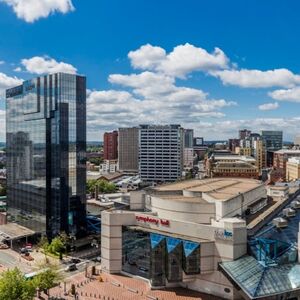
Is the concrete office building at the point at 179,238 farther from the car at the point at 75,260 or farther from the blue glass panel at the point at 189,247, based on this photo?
the car at the point at 75,260

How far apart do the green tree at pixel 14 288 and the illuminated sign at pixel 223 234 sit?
2878cm

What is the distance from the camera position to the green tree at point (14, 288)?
53.1 m

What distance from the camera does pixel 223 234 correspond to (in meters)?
62.1

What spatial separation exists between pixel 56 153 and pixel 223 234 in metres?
48.1

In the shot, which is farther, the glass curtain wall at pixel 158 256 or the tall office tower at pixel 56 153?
the tall office tower at pixel 56 153

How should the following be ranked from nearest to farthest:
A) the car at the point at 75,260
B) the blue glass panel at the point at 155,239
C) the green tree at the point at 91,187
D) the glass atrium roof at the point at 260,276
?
the glass atrium roof at the point at 260,276
the blue glass panel at the point at 155,239
the car at the point at 75,260
the green tree at the point at 91,187

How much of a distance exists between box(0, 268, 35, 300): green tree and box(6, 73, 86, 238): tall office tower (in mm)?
39134

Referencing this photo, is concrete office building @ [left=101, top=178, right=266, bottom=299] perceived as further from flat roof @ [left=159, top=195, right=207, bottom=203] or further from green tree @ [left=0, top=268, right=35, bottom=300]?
green tree @ [left=0, top=268, right=35, bottom=300]

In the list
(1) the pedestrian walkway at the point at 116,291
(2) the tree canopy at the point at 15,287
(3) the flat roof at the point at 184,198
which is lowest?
(1) the pedestrian walkway at the point at 116,291

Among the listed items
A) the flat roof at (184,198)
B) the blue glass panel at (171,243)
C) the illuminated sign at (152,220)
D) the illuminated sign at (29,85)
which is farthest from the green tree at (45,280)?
the illuminated sign at (29,85)

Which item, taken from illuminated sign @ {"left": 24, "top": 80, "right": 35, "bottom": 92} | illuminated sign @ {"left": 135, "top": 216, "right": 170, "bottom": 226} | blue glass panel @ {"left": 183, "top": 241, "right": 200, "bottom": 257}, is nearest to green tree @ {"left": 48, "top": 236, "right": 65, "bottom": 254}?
illuminated sign @ {"left": 135, "top": 216, "right": 170, "bottom": 226}

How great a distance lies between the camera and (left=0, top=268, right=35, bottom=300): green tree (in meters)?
53.1

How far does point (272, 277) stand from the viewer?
56531 millimetres

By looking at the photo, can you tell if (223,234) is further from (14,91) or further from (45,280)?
(14,91)
